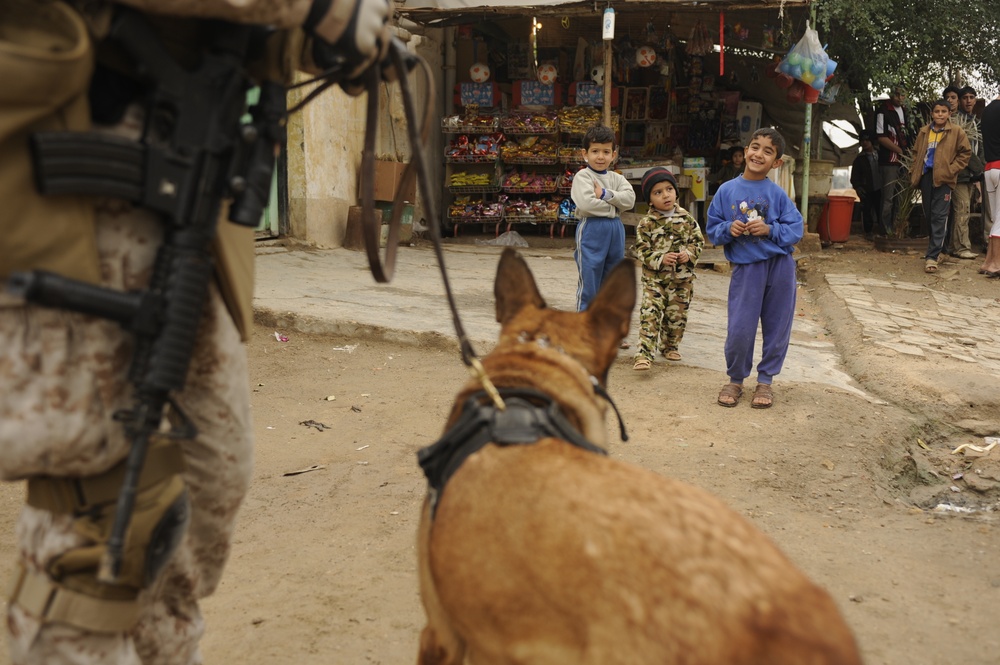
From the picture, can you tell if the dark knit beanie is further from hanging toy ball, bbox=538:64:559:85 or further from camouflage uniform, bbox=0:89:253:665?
hanging toy ball, bbox=538:64:559:85

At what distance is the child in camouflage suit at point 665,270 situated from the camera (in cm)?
652

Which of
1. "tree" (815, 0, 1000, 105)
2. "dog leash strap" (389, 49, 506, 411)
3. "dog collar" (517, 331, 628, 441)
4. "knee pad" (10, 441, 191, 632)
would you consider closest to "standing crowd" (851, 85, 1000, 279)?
"tree" (815, 0, 1000, 105)

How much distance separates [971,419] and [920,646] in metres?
3.04

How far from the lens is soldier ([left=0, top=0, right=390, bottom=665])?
1.55 meters

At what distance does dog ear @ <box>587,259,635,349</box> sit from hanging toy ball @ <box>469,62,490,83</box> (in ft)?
38.2

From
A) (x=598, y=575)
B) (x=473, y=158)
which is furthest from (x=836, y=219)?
(x=598, y=575)

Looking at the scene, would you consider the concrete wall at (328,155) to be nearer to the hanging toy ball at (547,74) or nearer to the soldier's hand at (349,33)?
the hanging toy ball at (547,74)

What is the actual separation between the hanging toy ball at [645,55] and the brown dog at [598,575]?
12.3 metres

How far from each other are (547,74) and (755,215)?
8372 mm

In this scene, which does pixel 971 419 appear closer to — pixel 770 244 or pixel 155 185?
pixel 770 244

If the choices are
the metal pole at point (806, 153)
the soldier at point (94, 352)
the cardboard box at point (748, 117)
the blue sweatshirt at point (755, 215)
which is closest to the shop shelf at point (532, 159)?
the cardboard box at point (748, 117)

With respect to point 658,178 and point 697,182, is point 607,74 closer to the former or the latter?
point 697,182

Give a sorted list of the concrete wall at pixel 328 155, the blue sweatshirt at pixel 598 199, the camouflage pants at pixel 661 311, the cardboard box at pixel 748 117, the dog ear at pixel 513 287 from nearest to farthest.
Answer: the dog ear at pixel 513 287 < the camouflage pants at pixel 661 311 < the blue sweatshirt at pixel 598 199 < the concrete wall at pixel 328 155 < the cardboard box at pixel 748 117

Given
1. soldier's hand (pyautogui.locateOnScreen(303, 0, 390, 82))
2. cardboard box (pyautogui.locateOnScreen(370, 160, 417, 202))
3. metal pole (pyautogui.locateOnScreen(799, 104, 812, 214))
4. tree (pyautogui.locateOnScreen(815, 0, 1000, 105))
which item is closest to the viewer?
soldier's hand (pyautogui.locateOnScreen(303, 0, 390, 82))
